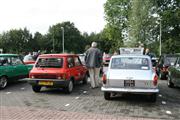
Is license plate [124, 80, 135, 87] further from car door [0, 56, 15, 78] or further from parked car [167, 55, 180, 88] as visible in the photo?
car door [0, 56, 15, 78]

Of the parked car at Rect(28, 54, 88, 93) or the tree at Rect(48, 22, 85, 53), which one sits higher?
the tree at Rect(48, 22, 85, 53)

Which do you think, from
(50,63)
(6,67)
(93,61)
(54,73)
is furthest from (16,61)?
(93,61)

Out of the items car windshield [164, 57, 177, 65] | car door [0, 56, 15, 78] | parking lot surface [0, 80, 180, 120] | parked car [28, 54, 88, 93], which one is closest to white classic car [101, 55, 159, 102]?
parking lot surface [0, 80, 180, 120]

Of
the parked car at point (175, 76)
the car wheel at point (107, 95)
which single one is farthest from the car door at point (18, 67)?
the parked car at point (175, 76)

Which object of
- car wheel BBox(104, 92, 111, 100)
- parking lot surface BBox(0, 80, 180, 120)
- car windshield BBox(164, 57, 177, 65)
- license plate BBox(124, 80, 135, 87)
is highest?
car windshield BBox(164, 57, 177, 65)

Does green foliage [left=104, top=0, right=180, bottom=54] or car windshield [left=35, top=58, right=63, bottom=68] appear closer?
car windshield [left=35, top=58, right=63, bottom=68]

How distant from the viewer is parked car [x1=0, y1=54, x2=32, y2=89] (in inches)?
522


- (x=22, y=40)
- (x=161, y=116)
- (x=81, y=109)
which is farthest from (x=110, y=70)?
(x=22, y=40)

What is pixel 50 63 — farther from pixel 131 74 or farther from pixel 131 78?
pixel 131 78

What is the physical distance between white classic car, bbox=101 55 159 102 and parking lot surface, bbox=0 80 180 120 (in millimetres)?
481

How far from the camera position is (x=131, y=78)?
32.6 ft

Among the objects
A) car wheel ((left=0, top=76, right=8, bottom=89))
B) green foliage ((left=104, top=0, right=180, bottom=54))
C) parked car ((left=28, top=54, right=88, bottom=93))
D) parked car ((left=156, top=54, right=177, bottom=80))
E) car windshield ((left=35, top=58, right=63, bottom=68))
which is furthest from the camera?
green foliage ((left=104, top=0, right=180, bottom=54))

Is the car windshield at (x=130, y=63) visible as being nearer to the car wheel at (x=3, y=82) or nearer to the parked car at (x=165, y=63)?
the car wheel at (x=3, y=82)

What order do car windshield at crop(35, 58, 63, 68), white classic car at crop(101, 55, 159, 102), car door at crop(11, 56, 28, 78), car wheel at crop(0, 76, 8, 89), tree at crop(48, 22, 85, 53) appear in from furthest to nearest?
tree at crop(48, 22, 85, 53), car door at crop(11, 56, 28, 78), car wheel at crop(0, 76, 8, 89), car windshield at crop(35, 58, 63, 68), white classic car at crop(101, 55, 159, 102)
